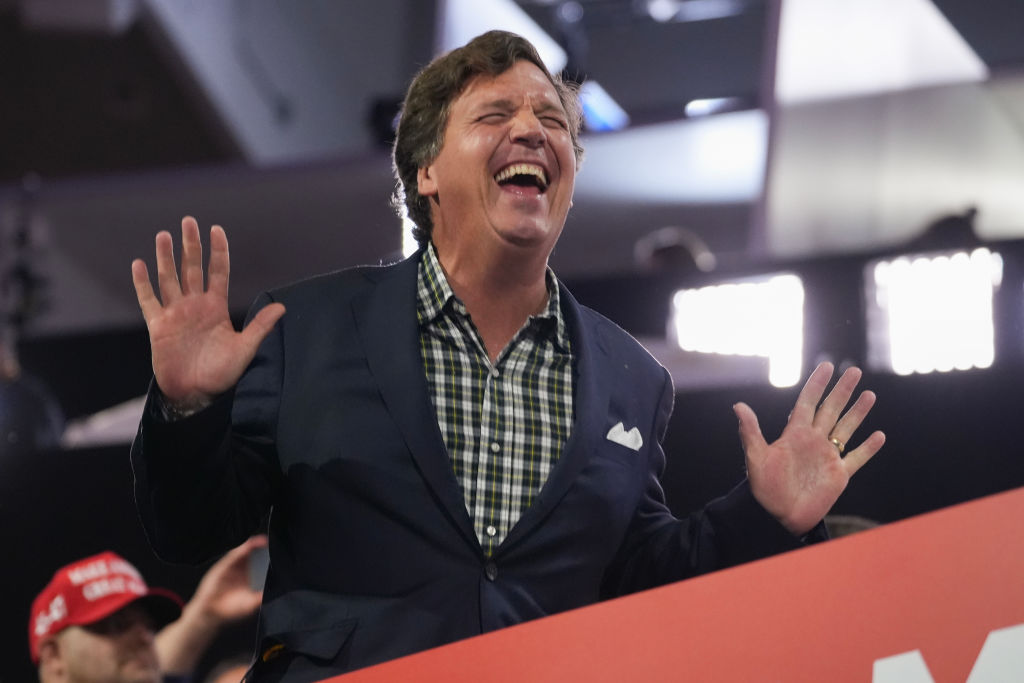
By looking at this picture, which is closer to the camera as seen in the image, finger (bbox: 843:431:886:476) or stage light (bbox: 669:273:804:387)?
finger (bbox: 843:431:886:476)

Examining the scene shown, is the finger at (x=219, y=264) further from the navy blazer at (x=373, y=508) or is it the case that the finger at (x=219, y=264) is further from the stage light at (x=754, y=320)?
the stage light at (x=754, y=320)

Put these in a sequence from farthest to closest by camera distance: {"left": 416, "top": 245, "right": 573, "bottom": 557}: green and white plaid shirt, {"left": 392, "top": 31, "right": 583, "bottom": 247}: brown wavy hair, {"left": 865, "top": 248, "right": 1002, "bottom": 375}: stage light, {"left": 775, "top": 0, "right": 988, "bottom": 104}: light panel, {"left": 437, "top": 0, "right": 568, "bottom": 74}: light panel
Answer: {"left": 437, "top": 0, "right": 568, "bottom": 74}: light panel → {"left": 775, "top": 0, "right": 988, "bottom": 104}: light panel → {"left": 865, "top": 248, "right": 1002, "bottom": 375}: stage light → {"left": 392, "top": 31, "right": 583, "bottom": 247}: brown wavy hair → {"left": 416, "top": 245, "right": 573, "bottom": 557}: green and white plaid shirt

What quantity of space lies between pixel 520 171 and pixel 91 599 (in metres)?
1.94

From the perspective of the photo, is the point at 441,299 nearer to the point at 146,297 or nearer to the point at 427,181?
the point at 427,181

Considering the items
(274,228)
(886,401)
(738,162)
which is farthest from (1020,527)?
(274,228)

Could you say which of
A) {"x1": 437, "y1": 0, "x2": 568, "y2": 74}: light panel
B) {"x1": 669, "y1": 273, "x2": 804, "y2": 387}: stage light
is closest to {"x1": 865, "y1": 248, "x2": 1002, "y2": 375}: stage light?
{"x1": 669, "y1": 273, "x2": 804, "y2": 387}: stage light

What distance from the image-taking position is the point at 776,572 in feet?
3.68

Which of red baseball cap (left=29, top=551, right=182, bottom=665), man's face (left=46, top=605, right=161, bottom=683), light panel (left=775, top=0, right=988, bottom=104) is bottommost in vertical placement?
man's face (left=46, top=605, right=161, bottom=683)

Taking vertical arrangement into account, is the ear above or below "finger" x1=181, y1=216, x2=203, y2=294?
above

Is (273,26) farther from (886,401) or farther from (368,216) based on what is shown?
(886,401)

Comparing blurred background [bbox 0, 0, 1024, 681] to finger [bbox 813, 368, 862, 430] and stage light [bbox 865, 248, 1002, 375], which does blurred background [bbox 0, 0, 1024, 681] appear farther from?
finger [bbox 813, 368, 862, 430]

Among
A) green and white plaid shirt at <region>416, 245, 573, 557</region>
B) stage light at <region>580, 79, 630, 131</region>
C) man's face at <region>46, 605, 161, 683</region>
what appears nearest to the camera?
green and white plaid shirt at <region>416, 245, 573, 557</region>

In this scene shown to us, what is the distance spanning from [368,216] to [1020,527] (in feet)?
18.4

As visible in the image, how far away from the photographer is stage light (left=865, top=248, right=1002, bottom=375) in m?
3.98
